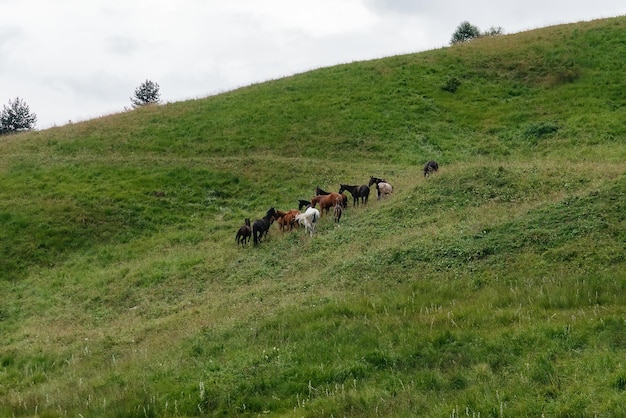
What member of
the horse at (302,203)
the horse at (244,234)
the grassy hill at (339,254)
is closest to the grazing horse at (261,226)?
the horse at (244,234)

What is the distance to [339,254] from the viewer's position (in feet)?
55.8

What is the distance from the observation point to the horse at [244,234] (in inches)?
866

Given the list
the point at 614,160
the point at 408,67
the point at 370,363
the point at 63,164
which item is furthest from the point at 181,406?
the point at 408,67

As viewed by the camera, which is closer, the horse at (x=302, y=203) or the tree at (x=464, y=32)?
the horse at (x=302, y=203)

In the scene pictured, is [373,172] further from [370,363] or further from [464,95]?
[370,363]

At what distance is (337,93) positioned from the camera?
145 ft

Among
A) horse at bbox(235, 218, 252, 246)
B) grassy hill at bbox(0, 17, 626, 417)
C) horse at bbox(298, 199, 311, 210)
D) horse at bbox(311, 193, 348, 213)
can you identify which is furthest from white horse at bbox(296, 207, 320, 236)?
horse at bbox(298, 199, 311, 210)

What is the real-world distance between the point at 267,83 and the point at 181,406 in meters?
43.2

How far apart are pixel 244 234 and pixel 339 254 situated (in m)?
6.07

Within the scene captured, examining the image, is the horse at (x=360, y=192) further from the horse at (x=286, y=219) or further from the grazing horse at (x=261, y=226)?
the grazing horse at (x=261, y=226)

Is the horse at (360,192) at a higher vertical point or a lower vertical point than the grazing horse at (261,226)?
higher

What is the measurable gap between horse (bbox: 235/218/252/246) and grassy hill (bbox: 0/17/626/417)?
54 cm

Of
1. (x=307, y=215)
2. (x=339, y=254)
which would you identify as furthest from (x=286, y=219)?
(x=339, y=254)

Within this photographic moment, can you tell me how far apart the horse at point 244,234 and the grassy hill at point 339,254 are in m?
0.54
